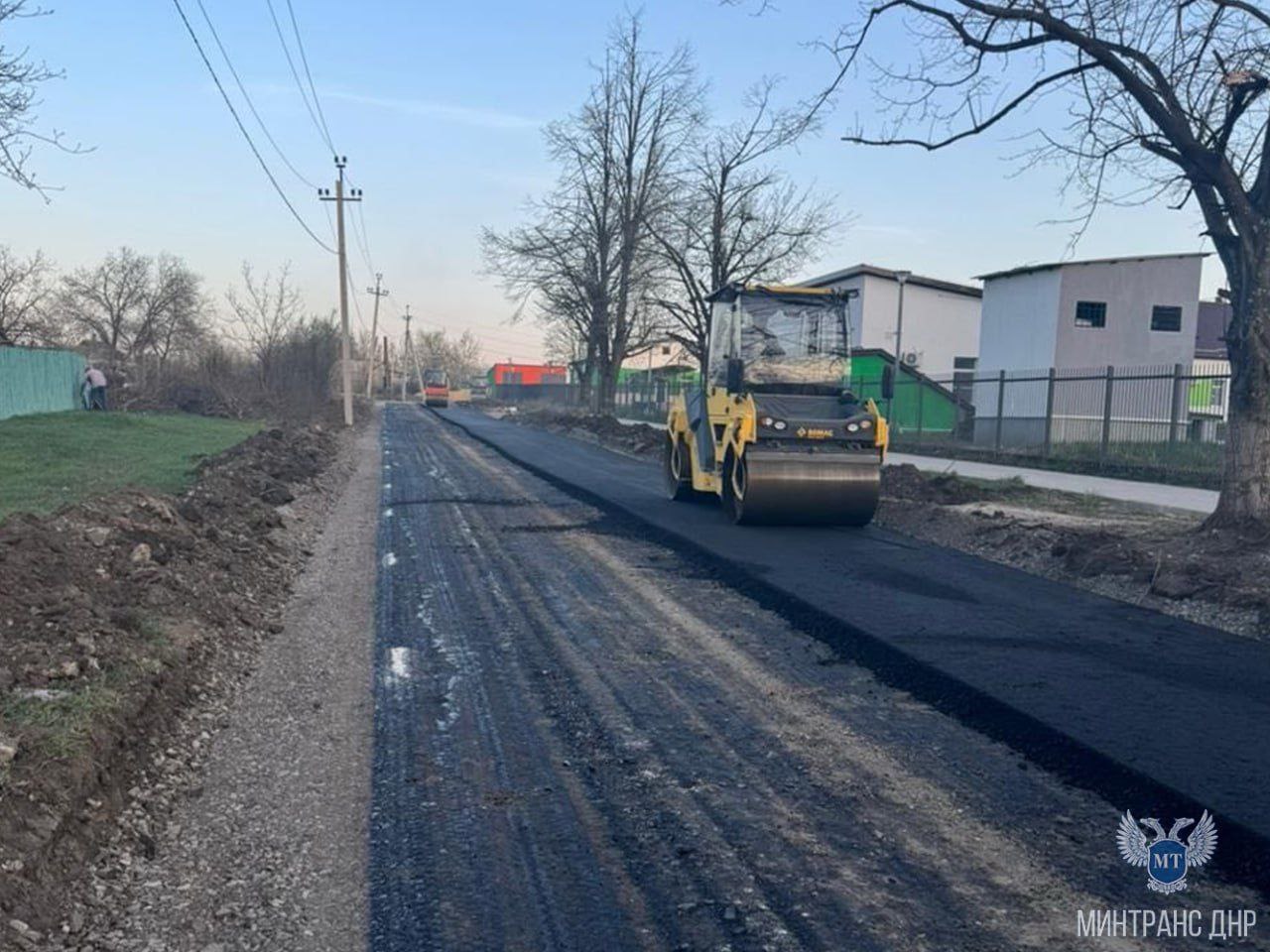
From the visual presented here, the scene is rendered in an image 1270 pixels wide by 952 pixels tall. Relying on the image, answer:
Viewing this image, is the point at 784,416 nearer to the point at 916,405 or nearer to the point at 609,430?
the point at 916,405

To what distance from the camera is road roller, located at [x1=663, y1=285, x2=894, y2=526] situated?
43.3 ft

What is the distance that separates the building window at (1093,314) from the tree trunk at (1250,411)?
23.9 m

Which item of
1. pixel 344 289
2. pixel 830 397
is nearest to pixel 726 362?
pixel 830 397

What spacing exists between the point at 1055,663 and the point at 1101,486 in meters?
12.8

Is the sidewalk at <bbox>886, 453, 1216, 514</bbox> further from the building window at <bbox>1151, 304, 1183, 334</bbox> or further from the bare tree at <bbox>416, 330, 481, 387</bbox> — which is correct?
the bare tree at <bbox>416, 330, 481, 387</bbox>

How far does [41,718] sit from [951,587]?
293 inches

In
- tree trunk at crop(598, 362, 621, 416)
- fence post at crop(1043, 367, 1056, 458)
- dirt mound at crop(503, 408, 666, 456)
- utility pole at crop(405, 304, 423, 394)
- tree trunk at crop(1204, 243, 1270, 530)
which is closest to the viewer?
tree trunk at crop(1204, 243, 1270, 530)

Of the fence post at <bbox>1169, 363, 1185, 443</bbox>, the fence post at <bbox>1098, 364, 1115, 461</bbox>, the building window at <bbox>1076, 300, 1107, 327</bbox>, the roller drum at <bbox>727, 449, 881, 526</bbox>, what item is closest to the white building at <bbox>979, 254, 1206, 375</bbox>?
the building window at <bbox>1076, 300, 1107, 327</bbox>

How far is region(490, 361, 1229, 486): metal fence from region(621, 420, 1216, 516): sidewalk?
534 mm

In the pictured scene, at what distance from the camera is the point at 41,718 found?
5055 millimetres

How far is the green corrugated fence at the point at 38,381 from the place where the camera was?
27750mm

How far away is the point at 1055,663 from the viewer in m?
7.09

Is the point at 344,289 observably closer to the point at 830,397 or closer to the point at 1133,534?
the point at 830,397

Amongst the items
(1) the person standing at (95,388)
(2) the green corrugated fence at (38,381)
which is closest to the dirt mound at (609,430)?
(1) the person standing at (95,388)
